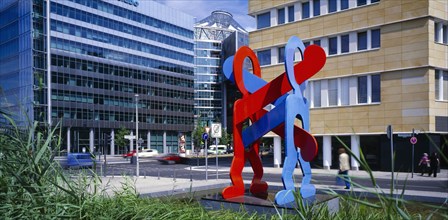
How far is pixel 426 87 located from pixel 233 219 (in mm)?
26666

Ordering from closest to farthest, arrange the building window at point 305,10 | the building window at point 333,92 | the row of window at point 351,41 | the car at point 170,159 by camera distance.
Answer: the row of window at point 351,41 → the building window at point 333,92 → the building window at point 305,10 → the car at point 170,159

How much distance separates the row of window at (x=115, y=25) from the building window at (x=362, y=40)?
48.2 m

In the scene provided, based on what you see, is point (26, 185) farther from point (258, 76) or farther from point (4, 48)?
point (4, 48)

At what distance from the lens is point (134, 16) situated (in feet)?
257

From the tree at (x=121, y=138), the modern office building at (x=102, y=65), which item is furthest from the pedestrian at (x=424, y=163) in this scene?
the tree at (x=121, y=138)

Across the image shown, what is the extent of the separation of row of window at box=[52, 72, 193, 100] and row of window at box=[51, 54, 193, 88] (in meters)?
1.43

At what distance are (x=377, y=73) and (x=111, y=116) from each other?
53.3 metres

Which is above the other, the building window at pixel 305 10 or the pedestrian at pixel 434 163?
the building window at pixel 305 10

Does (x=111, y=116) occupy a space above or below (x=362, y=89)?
below

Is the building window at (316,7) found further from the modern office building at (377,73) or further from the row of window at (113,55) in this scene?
the row of window at (113,55)

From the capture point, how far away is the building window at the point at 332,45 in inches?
1304

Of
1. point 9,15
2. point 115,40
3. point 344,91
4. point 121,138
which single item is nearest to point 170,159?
point 344,91

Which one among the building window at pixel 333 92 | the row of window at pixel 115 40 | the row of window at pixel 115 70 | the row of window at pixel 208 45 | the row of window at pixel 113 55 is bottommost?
the building window at pixel 333 92

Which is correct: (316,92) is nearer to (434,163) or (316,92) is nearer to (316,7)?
(316,7)
